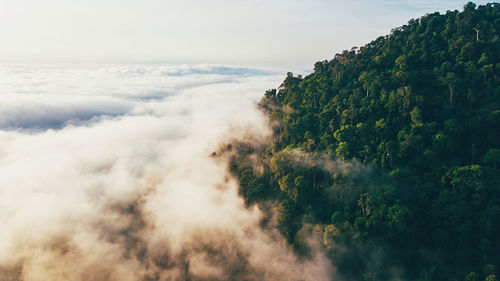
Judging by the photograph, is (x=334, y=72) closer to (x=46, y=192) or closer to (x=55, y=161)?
(x=46, y=192)

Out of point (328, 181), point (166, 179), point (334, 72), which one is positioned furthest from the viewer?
point (166, 179)

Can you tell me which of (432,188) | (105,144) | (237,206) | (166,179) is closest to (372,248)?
(432,188)

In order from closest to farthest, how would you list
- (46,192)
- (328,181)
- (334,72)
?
(328,181)
(334,72)
(46,192)

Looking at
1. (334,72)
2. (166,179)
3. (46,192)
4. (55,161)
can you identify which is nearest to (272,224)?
(334,72)

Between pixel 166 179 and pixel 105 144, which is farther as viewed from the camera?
pixel 105 144

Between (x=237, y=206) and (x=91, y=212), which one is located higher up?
(x=237, y=206)

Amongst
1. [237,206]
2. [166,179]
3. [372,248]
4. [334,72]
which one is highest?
[334,72]

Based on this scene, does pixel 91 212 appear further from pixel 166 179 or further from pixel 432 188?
pixel 432 188
